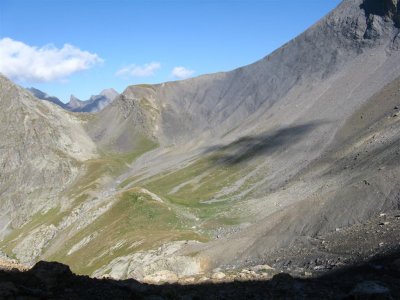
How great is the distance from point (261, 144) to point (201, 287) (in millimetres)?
116778

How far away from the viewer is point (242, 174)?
405 feet

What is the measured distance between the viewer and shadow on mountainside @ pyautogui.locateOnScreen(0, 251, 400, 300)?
54.8 feet

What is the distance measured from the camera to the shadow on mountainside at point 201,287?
16.7 metres

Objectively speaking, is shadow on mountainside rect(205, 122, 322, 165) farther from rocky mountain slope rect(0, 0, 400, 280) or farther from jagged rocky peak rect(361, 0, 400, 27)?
jagged rocky peak rect(361, 0, 400, 27)

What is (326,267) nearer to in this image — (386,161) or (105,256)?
(386,161)

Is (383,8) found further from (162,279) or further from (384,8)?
(162,279)

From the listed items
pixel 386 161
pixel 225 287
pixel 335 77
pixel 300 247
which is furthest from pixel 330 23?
pixel 225 287

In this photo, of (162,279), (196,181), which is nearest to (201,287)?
(162,279)

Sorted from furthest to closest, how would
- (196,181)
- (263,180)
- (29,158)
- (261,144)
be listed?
(29,158) → (261,144) → (196,181) → (263,180)

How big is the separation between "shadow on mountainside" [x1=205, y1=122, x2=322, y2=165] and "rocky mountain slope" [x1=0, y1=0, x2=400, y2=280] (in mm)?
552

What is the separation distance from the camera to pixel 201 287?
2266 centimetres

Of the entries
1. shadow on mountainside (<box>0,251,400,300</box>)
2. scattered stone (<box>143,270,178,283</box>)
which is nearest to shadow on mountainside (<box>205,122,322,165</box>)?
scattered stone (<box>143,270,178,283</box>)

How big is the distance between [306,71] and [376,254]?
496ft

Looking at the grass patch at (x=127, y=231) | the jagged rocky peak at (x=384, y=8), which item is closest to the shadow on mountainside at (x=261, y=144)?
the jagged rocky peak at (x=384, y=8)
